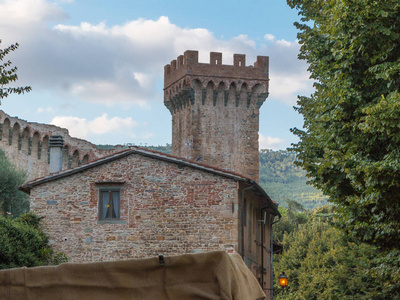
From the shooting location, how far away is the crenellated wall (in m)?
46.4

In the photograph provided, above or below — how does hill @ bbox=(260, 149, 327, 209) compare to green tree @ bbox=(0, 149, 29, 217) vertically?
above

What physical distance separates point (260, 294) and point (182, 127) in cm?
3953

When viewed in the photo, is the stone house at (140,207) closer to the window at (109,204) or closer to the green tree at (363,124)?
the window at (109,204)

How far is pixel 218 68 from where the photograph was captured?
46812 millimetres

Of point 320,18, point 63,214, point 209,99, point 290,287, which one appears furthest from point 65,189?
point 290,287

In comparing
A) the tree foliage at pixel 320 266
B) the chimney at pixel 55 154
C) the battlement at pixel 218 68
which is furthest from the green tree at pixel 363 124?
the battlement at pixel 218 68

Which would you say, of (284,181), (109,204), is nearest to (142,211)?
(109,204)

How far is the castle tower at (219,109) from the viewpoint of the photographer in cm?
4450

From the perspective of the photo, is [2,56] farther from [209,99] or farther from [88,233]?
[209,99]

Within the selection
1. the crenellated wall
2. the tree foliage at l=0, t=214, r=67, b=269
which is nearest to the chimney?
the tree foliage at l=0, t=214, r=67, b=269

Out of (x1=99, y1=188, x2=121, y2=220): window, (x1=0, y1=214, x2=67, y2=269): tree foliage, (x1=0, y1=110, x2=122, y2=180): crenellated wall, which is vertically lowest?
(x1=0, y1=214, x2=67, y2=269): tree foliage

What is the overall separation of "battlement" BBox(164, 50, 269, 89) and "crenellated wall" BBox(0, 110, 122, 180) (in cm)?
784

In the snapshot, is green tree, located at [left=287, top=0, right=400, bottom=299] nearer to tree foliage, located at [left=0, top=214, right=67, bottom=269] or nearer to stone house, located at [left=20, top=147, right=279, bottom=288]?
stone house, located at [left=20, top=147, right=279, bottom=288]

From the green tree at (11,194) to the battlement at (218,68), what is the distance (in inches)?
534
